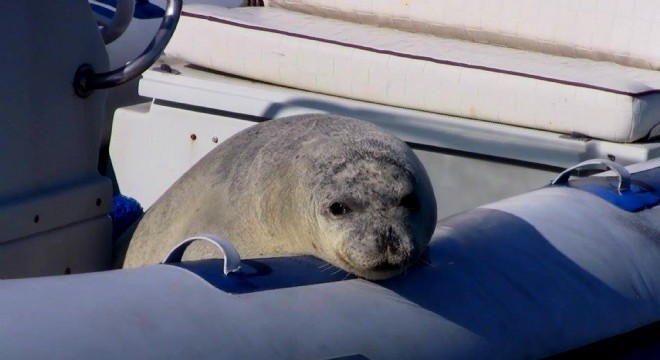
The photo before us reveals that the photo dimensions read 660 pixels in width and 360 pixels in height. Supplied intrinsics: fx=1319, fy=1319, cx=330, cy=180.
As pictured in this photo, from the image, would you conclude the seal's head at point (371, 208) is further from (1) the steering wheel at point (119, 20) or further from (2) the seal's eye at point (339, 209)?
(1) the steering wheel at point (119, 20)

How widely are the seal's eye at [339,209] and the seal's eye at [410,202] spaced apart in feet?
0.25

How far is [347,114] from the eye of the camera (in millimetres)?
2738

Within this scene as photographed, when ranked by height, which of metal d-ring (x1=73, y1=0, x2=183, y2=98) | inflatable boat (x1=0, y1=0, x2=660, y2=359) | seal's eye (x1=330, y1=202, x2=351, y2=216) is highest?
metal d-ring (x1=73, y1=0, x2=183, y2=98)

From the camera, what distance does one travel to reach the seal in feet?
5.89

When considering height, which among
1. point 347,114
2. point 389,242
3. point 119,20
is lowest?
point 347,114

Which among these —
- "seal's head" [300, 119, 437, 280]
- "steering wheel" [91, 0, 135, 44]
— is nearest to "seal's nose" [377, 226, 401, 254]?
"seal's head" [300, 119, 437, 280]

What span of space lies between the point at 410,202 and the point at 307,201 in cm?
15

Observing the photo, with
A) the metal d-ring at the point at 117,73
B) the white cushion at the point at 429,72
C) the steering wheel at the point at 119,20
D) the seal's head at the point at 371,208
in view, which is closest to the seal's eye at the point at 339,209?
the seal's head at the point at 371,208

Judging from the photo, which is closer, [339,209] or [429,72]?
[339,209]

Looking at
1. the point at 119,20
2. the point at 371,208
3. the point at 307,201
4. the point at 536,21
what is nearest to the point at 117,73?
the point at 119,20

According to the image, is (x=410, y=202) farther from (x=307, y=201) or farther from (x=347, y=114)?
(x=347, y=114)

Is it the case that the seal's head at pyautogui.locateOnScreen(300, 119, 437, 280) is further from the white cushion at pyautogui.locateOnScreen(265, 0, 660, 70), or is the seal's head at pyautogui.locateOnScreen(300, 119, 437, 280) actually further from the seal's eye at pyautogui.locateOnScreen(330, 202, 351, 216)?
the white cushion at pyautogui.locateOnScreen(265, 0, 660, 70)

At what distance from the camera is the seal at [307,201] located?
180cm

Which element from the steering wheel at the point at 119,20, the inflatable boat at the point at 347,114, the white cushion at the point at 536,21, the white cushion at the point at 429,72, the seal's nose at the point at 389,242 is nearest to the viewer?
the inflatable boat at the point at 347,114
